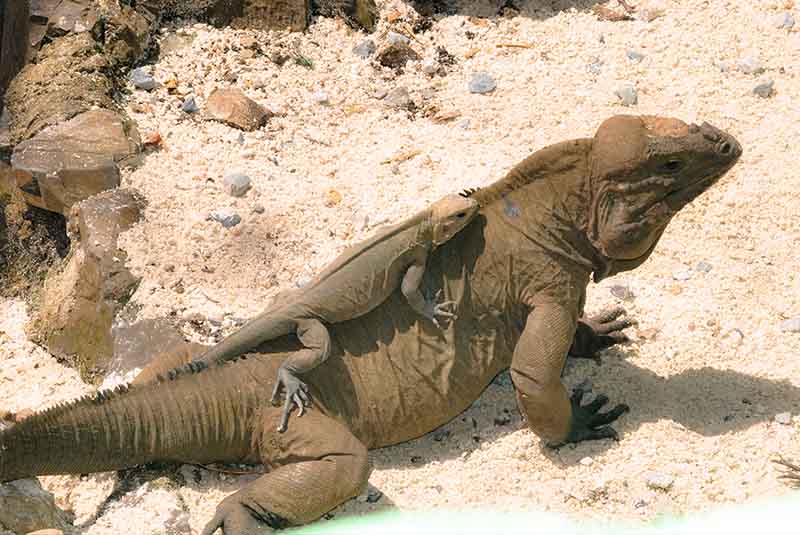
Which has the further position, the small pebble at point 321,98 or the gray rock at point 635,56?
the gray rock at point 635,56

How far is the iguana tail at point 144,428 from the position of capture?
5543mm

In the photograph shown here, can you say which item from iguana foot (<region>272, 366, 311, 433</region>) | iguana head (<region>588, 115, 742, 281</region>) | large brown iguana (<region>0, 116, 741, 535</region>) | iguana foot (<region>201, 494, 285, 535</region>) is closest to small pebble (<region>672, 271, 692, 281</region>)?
large brown iguana (<region>0, 116, 741, 535</region>)

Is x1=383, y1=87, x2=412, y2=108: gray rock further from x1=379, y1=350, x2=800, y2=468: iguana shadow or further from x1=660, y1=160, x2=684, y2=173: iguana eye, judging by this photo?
x1=660, y1=160, x2=684, y2=173: iguana eye

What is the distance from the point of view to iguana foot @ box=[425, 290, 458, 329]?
630cm

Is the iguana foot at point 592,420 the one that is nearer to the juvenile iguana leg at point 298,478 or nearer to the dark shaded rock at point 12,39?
the juvenile iguana leg at point 298,478

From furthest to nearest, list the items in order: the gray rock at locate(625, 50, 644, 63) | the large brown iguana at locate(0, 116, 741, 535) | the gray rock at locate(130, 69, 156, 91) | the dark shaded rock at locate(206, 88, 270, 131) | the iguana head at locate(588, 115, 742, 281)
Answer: the gray rock at locate(625, 50, 644, 63) → the gray rock at locate(130, 69, 156, 91) → the dark shaded rock at locate(206, 88, 270, 131) → the iguana head at locate(588, 115, 742, 281) → the large brown iguana at locate(0, 116, 741, 535)

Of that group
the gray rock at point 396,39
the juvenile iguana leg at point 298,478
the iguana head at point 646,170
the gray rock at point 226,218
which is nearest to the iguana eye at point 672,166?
the iguana head at point 646,170

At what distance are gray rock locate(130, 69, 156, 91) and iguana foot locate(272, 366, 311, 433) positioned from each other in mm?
3653

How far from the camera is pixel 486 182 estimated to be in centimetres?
817

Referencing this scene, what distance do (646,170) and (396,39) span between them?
395 centimetres

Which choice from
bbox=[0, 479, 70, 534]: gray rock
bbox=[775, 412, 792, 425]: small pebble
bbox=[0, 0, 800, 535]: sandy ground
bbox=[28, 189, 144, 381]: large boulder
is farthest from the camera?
bbox=[28, 189, 144, 381]: large boulder

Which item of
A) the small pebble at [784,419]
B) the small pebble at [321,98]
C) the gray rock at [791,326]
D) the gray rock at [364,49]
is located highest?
the gray rock at [364,49]

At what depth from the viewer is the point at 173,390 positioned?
237 inches

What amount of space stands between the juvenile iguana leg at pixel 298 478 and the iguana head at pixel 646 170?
70.0 inches
